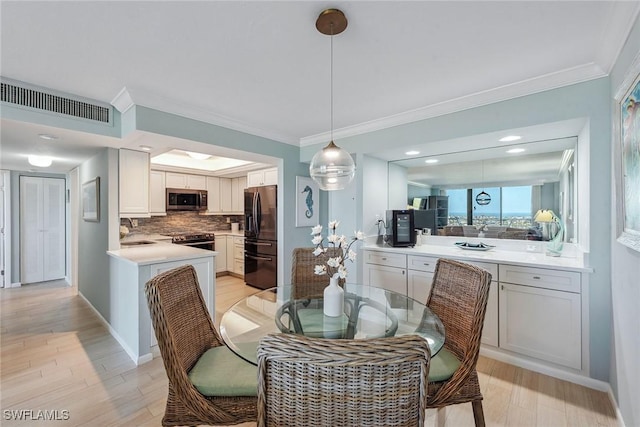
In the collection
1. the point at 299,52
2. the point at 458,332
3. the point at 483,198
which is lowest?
the point at 458,332

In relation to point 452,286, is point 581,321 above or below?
below

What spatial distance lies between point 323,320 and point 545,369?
2005 millimetres

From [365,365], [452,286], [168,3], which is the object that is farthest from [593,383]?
[168,3]

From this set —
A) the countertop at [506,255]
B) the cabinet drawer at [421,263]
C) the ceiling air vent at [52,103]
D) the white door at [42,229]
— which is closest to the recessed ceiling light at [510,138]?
the countertop at [506,255]

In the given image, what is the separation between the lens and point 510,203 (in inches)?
118

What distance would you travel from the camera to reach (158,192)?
4.98 meters

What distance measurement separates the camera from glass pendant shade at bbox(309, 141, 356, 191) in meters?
1.83

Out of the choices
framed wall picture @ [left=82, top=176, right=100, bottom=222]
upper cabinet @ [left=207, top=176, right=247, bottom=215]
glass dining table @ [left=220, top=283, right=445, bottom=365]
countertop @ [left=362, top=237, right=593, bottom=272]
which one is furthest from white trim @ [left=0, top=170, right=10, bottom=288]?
countertop @ [left=362, top=237, right=593, bottom=272]

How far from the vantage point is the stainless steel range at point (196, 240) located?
4.99m

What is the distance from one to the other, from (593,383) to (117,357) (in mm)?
3955

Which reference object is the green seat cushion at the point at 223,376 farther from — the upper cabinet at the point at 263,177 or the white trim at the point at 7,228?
the white trim at the point at 7,228

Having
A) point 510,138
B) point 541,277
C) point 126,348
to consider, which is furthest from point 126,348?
point 510,138

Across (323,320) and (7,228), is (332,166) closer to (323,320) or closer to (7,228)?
(323,320)

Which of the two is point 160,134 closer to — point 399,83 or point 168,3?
point 168,3
